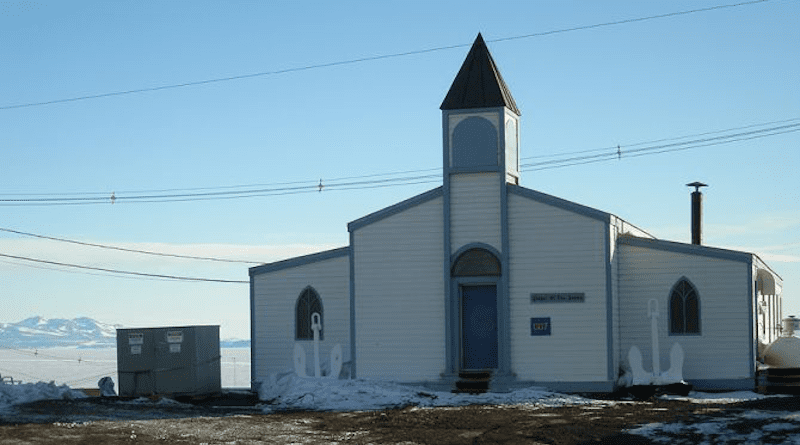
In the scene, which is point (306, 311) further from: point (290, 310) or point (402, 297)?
point (402, 297)

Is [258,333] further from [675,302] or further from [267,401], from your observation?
[675,302]

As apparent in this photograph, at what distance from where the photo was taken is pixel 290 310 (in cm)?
3703

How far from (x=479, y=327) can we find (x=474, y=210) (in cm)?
311

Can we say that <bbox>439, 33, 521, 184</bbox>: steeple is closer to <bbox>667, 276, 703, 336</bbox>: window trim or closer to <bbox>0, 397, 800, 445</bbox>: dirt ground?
<bbox>667, 276, 703, 336</bbox>: window trim

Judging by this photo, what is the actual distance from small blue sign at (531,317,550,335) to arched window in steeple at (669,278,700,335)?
332 centimetres

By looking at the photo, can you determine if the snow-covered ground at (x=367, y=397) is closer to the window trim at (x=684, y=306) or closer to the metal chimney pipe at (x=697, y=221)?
the window trim at (x=684, y=306)

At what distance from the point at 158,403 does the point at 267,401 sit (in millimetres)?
2818

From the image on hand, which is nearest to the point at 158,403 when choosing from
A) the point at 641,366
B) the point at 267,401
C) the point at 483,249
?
the point at 267,401

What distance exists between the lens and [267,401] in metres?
33.7

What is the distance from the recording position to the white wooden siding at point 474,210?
34281 millimetres

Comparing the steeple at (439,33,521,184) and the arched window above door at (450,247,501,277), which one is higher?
the steeple at (439,33,521,184)

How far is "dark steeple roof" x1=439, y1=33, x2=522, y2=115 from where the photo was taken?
34.8 m

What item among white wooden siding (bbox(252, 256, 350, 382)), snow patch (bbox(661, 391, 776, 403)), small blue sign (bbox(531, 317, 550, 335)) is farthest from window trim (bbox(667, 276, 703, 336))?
white wooden siding (bbox(252, 256, 350, 382))

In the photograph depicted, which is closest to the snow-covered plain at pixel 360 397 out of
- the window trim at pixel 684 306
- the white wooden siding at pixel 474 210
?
the window trim at pixel 684 306
